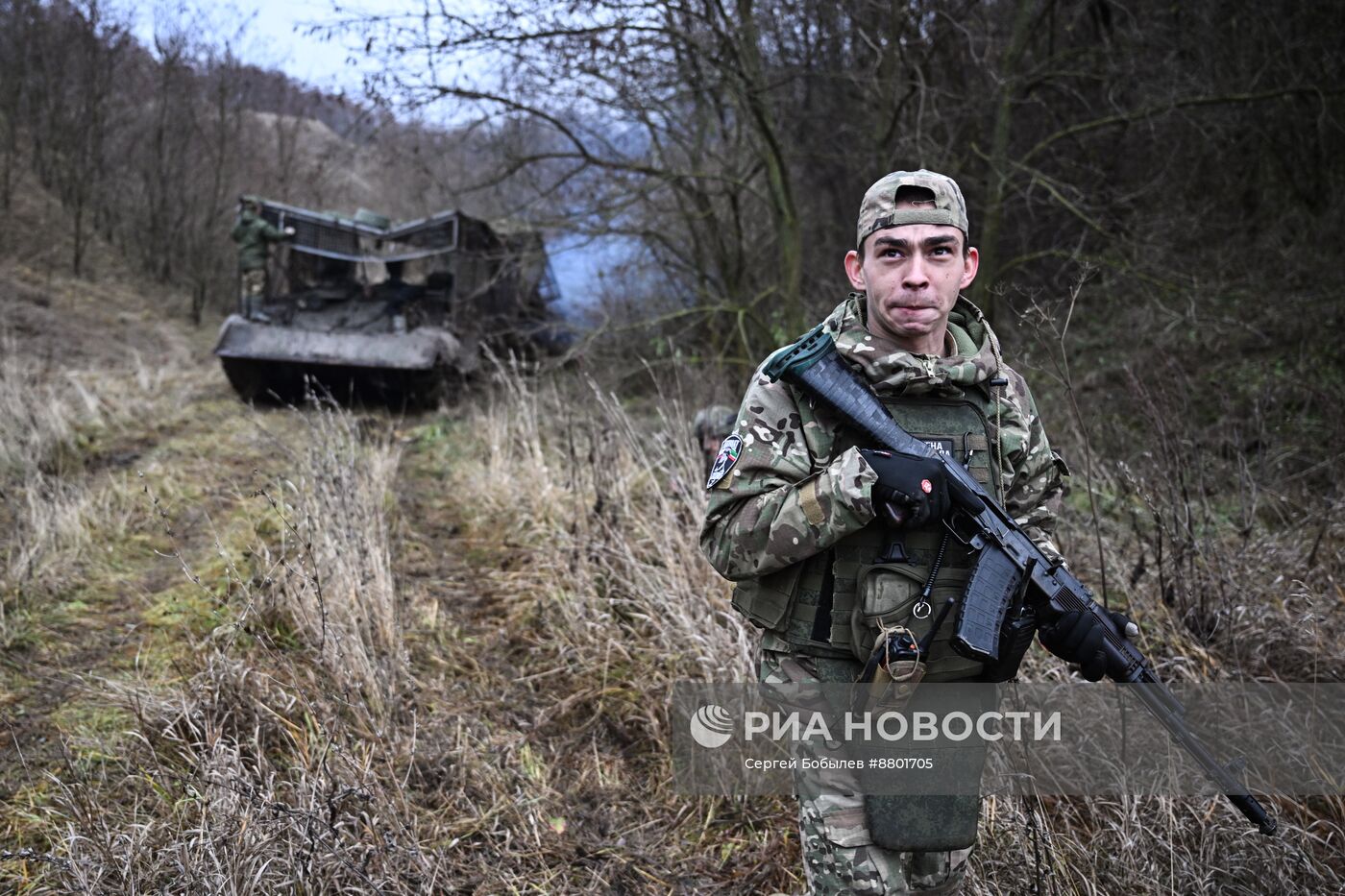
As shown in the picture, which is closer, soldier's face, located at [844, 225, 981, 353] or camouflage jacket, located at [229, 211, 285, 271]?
soldier's face, located at [844, 225, 981, 353]

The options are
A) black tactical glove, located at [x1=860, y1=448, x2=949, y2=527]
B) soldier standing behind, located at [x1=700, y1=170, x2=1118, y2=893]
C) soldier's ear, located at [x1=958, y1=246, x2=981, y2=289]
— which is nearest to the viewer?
black tactical glove, located at [x1=860, y1=448, x2=949, y2=527]

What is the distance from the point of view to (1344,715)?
8.68 ft

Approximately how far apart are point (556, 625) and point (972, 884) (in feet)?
6.77

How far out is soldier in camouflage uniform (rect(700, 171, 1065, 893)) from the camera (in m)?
1.70

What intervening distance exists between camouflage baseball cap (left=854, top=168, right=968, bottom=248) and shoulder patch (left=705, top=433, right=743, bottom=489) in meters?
0.45

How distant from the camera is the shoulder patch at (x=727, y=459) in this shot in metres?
1.78

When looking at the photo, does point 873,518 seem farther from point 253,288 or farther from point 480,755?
point 253,288

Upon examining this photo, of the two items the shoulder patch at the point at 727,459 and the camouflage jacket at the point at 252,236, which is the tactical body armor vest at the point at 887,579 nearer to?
the shoulder patch at the point at 727,459

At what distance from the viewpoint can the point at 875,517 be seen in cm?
164

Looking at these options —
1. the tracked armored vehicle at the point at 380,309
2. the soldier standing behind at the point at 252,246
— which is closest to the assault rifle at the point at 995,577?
the tracked armored vehicle at the point at 380,309

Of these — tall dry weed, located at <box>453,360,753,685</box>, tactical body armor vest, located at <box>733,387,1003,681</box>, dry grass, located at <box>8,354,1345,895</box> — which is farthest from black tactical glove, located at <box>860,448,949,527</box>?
tall dry weed, located at <box>453,360,753,685</box>

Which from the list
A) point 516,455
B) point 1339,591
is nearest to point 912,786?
point 1339,591

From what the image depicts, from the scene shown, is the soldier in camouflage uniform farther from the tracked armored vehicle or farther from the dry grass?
the tracked armored vehicle

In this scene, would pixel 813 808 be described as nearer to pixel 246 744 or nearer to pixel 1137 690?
pixel 1137 690
